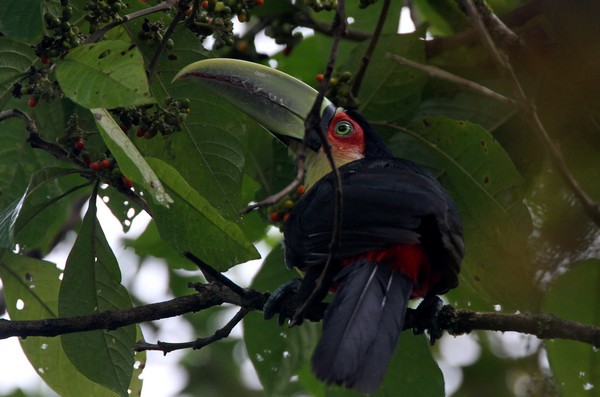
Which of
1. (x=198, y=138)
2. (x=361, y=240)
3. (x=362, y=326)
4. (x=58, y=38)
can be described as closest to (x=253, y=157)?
(x=198, y=138)

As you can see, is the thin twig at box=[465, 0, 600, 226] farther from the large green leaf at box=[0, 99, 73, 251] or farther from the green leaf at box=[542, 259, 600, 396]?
the large green leaf at box=[0, 99, 73, 251]

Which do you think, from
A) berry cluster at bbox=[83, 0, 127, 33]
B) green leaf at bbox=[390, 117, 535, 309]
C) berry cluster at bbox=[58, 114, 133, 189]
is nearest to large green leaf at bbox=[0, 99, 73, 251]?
berry cluster at bbox=[58, 114, 133, 189]

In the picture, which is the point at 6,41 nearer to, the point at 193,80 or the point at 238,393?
the point at 193,80

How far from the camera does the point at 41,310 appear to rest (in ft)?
12.0

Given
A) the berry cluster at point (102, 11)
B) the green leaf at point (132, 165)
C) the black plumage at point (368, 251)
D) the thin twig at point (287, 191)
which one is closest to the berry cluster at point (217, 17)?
the berry cluster at point (102, 11)

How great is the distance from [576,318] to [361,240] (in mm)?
998

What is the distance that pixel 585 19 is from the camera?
3.72m

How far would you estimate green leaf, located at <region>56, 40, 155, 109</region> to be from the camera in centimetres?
257

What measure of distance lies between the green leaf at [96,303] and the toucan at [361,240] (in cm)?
64

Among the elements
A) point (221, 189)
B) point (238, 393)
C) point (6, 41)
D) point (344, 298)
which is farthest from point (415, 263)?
point (238, 393)

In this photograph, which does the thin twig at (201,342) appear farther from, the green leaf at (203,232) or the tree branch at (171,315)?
the green leaf at (203,232)

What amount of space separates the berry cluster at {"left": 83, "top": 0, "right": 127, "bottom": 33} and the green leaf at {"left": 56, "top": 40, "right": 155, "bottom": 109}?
29 cm

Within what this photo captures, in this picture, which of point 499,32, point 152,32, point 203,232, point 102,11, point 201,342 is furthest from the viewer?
point 499,32

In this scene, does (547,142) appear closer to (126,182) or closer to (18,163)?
(126,182)
